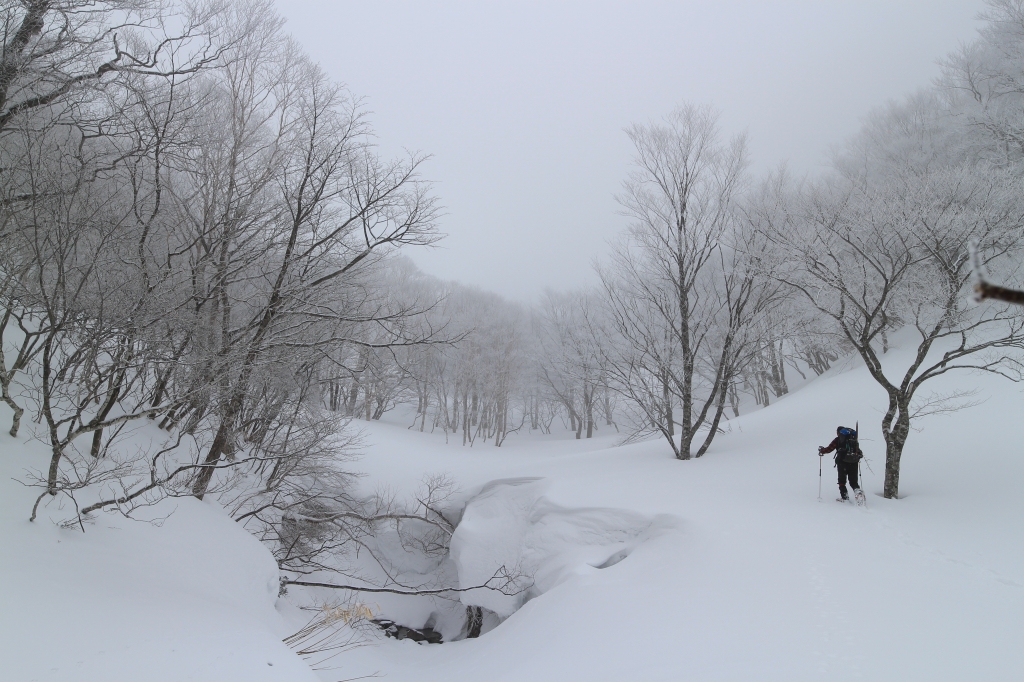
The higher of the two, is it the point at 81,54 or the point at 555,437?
the point at 81,54

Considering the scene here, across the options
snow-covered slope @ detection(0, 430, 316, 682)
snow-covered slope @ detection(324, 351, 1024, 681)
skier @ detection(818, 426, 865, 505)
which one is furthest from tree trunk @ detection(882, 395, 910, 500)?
snow-covered slope @ detection(0, 430, 316, 682)

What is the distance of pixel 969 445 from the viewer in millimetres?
10805

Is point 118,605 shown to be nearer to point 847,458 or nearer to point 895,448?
point 847,458

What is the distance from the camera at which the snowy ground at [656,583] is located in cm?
466

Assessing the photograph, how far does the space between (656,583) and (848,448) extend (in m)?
4.92

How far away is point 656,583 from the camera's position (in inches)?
271

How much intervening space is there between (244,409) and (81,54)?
279 inches

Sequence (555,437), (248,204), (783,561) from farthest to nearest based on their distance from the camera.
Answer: (555,437) → (248,204) → (783,561)

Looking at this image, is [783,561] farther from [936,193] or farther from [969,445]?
[936,193]

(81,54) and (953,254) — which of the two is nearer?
(81,54)

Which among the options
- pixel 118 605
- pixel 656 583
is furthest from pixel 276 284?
pixel 656 583

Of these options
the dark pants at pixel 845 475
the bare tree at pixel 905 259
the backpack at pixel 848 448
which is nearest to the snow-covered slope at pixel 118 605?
the dark pants at pixel 845 475

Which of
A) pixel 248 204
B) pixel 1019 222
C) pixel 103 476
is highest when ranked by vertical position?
pixel 1019 222

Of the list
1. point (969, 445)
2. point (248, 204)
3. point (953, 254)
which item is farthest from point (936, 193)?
point (248, 204)
